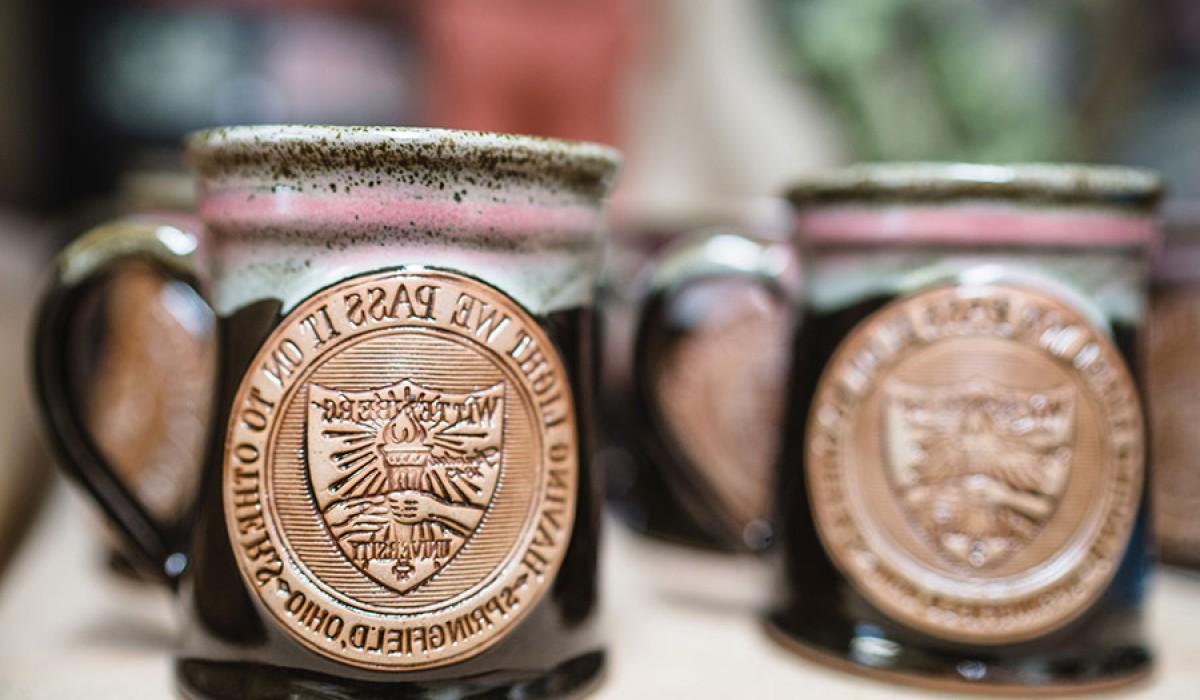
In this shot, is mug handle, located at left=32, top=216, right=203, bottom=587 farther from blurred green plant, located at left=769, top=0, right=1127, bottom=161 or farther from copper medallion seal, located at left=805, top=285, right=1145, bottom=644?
blurred green plant, located at left=769, top=0, right=1127, bottom=161

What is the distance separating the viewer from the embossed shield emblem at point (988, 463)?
63 centimetres

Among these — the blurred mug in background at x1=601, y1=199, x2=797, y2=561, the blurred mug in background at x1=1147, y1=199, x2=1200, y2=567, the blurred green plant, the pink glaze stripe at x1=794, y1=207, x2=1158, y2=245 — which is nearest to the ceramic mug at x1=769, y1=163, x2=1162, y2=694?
the pink glaze stripe at x1=794, y1=207, x2=1158, y2=245

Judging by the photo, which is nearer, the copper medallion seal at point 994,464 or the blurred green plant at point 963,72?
the copper medallion seal at point 994,464

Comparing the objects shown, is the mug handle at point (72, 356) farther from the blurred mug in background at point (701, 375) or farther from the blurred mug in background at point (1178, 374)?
the blurred mug in background at point (1178, 374)

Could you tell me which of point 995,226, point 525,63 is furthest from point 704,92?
point 995,226

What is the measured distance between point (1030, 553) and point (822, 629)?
0.13m

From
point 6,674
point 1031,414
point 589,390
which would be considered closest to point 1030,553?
point 1031,414

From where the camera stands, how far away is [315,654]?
0.56 metres

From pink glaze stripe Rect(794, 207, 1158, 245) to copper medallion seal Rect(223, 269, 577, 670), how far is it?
8.8 inches

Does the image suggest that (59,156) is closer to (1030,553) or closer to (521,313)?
(521,313)

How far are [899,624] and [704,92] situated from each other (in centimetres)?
112


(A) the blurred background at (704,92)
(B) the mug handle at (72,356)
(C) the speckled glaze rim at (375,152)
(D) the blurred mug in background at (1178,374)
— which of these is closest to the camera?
(C) the speckled glaze rim at (375,152)

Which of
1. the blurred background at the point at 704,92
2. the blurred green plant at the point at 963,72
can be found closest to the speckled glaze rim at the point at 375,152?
the blurred background at the point at 704,92

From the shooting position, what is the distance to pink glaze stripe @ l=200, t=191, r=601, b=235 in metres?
0.55
